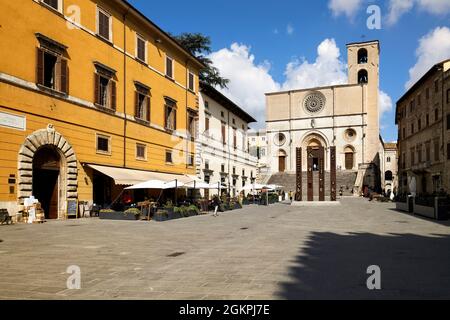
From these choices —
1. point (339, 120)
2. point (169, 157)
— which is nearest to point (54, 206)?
point (169, 157)

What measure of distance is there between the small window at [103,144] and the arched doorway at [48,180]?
10.2ft

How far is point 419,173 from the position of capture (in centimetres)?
4494

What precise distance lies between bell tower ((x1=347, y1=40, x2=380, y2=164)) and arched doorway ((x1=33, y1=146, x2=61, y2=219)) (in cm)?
5424

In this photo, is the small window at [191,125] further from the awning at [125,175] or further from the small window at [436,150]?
the small window at [436,150]

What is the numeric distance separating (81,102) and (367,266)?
55.8 feet

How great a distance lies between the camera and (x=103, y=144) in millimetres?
22375

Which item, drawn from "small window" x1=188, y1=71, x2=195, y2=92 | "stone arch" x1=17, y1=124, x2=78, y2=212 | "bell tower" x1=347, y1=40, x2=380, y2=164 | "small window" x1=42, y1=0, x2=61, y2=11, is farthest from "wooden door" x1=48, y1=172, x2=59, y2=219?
"bell tower" x1=347, y1=40, x2=380, y2=164

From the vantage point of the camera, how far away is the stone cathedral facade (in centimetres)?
6575

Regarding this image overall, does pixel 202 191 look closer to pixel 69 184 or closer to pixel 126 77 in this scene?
pixel 126 77

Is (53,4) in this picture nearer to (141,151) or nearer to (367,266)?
(141,151)

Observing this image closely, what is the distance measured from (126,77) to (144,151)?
4944 millimetres

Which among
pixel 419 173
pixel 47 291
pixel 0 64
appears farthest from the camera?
pixel 419 173

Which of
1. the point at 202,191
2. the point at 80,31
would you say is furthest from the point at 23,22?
the point at 202,191

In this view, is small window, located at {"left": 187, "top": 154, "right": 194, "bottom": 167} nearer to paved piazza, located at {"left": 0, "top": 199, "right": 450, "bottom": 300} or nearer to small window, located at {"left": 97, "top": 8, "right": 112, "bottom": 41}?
small window, located at {"left": 97, "top": 8, "right": 112, "bottom": 41}
